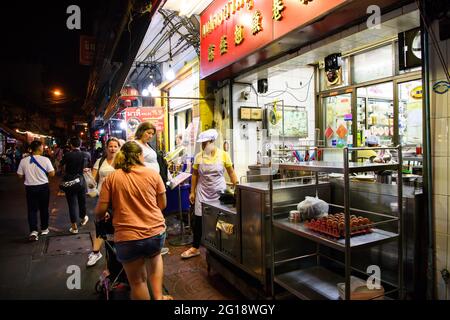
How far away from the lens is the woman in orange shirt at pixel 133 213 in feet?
10.4

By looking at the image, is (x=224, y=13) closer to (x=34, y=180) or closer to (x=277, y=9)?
(x=277, y=9)

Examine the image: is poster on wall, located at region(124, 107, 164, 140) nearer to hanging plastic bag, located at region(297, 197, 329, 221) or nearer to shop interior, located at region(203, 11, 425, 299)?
shop interior, located at region(203, 11, 425, 299)

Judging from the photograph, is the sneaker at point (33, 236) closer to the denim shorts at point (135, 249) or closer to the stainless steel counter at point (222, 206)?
the stainless steel counter at point (222, 206)

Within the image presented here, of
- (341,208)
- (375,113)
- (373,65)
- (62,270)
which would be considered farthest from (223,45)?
(62,270)

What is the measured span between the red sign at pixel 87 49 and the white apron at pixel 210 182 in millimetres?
7982

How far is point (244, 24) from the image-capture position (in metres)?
5.68

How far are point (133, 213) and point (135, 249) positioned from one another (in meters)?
0.36

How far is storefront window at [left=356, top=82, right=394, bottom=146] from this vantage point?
23.0 feet

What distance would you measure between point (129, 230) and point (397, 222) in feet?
9.04

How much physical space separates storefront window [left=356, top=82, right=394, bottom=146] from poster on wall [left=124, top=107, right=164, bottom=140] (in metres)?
5.19

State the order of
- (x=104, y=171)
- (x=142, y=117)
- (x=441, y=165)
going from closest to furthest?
(x=441, y=165), (x=104, y=171), (x=142, y=117)

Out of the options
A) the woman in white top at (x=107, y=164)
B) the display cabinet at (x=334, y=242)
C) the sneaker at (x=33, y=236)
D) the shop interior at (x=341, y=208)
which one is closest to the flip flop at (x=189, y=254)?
the shop interior at (x=341, y=208)

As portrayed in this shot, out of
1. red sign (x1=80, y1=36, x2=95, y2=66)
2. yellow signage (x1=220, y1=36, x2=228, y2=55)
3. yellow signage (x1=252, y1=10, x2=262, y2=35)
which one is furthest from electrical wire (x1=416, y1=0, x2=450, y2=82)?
red sign (x1=80, y1=36, x2=95, y2=66)

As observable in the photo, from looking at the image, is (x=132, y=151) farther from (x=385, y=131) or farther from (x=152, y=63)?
(x=152, y=63)
